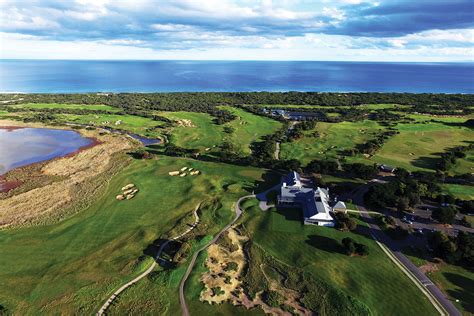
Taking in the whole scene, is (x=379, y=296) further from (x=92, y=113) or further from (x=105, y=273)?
(x=92, y=113)

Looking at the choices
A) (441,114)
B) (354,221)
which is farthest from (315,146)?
(441,114)

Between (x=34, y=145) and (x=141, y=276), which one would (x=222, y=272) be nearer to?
(x=141, y=276)

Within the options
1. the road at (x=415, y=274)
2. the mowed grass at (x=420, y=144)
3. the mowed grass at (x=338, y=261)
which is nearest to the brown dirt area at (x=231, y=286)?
the mowed grass at (x=338, y=261)

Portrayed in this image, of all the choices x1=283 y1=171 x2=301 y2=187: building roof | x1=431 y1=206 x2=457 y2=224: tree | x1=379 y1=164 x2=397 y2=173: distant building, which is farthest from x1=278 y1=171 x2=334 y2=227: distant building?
x1=379 y1=164 x2=397 y2=173: distant building

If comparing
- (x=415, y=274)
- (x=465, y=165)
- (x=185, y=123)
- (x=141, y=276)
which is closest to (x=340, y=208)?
(x=415, y=274)

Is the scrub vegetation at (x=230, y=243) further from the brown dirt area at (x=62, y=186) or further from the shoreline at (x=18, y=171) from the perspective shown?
the shoreline at (x=18, y=171)

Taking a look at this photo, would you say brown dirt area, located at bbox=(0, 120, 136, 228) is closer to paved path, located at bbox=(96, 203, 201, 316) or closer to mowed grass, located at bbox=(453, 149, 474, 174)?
paved path, located at bbox=(96, 203, 201, 316)

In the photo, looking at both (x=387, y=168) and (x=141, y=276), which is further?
(x=387, y=168)
